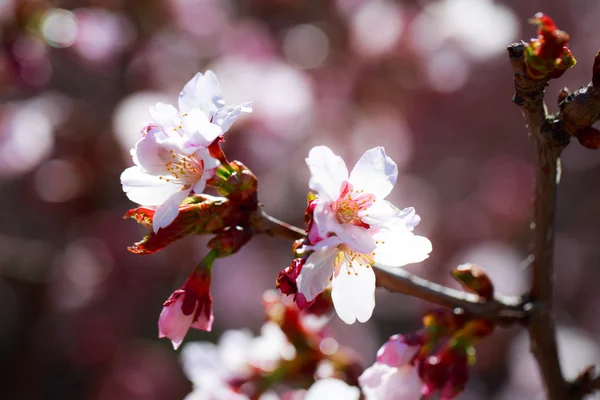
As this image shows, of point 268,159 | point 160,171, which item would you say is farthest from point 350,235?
point 268,159

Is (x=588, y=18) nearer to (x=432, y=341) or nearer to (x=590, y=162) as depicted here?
(x=590, y=162)

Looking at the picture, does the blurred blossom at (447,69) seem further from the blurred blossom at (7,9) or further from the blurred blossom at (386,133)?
the blurred blossom at (7,9)

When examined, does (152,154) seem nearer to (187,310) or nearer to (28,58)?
(187,310)

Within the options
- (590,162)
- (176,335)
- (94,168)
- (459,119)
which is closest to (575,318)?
(590,162)

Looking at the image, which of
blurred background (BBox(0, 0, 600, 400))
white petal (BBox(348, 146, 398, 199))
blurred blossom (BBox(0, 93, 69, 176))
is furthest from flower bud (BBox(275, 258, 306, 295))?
blurred blossom (BBox(0, 93, 69, 176))

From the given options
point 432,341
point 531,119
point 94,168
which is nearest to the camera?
point 531,119

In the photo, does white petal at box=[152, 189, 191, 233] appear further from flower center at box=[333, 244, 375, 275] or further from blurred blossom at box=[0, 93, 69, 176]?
blurred blossom at box=[0, 93, 69, 176]
